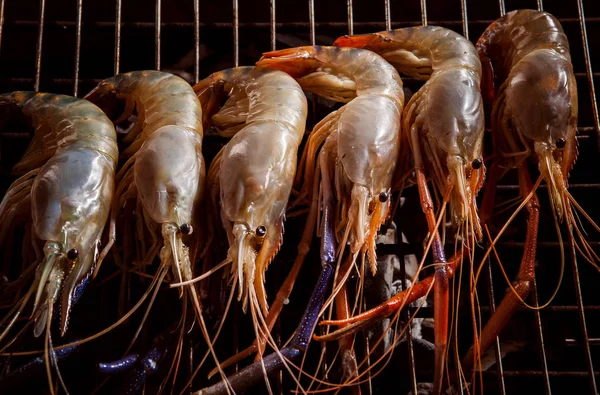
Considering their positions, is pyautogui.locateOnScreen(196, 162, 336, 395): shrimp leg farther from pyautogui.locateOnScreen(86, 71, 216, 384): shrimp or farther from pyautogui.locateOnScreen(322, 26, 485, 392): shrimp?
pyautogui.locateOnScreen(86, 71, 216, 384): shrimp

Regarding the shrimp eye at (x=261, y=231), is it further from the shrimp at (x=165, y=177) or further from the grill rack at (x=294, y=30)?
the grill rack at (x=294, y=30)

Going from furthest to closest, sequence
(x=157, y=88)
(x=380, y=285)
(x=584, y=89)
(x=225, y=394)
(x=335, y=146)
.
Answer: (x=584, y=89), (x=380, y=285), (x=157, y=88), (x=335, y=146), (x=225, y=394)

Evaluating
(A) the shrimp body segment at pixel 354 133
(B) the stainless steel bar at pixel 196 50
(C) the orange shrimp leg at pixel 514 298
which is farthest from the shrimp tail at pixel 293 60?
(C) the orange shrimp leg at pixel 514 298

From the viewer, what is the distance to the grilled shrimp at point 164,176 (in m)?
1.62

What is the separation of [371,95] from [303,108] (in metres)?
0.22

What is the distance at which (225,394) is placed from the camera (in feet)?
5.13

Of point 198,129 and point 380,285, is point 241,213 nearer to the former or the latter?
point 198,129

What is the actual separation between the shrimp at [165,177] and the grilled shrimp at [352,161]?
34 cm

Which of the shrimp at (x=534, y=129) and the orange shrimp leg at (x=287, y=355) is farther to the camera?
the shrimp at (x=534, y=129)

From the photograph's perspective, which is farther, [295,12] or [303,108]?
[295,12]

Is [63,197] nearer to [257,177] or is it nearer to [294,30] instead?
[257,177]

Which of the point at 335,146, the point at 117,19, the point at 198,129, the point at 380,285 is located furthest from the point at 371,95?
the point at 117,19

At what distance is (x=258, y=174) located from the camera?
1.66m

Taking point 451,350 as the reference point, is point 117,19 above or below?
above
